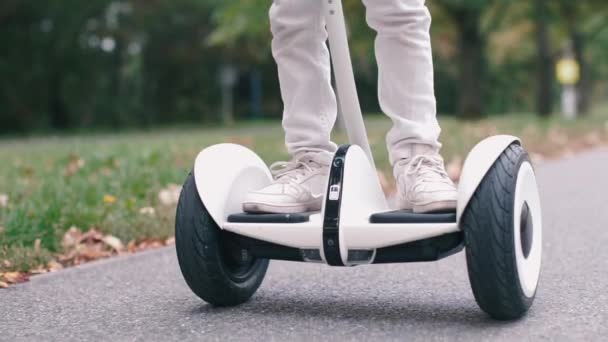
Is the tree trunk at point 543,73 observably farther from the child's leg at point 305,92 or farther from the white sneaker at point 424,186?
the white sneaker at point 424,186

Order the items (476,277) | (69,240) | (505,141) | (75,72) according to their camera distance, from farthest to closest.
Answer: (75,72)
(69,240)
(505,141)
(476,277)

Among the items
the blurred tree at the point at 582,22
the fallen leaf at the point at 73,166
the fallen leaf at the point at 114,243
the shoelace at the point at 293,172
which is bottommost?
the blurred tree at the point at 582,22

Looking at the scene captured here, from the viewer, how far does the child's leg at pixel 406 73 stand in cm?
290

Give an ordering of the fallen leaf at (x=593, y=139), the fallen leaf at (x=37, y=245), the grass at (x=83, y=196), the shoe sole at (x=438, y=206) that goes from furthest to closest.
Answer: the fallen leaf at (x=593, y=139)
the grass at (x=83, y=196)
the fallen leaf at (x=37, y=245)
the shoe sole at (x=438, y=206)

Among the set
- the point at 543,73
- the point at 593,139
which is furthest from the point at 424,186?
the point at 543,73

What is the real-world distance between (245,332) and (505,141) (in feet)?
2.86

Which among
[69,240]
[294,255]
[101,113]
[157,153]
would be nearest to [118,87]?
[101,113]

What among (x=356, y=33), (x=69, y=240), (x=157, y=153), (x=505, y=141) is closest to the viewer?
(x=505, y=141)

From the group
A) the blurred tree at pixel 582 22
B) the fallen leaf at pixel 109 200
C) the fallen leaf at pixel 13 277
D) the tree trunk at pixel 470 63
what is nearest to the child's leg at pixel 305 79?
the fallen leaf at pixel 13 277

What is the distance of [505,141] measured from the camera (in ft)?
8.89

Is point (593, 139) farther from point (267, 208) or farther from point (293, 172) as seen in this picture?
point (267, 208)

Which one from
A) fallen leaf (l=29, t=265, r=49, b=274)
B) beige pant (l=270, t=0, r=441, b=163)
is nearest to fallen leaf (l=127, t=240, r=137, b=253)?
fallen leaf (l=29, t=265, r=49, b=274)

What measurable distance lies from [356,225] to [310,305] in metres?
0.45

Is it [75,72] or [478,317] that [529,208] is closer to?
[478,317]
